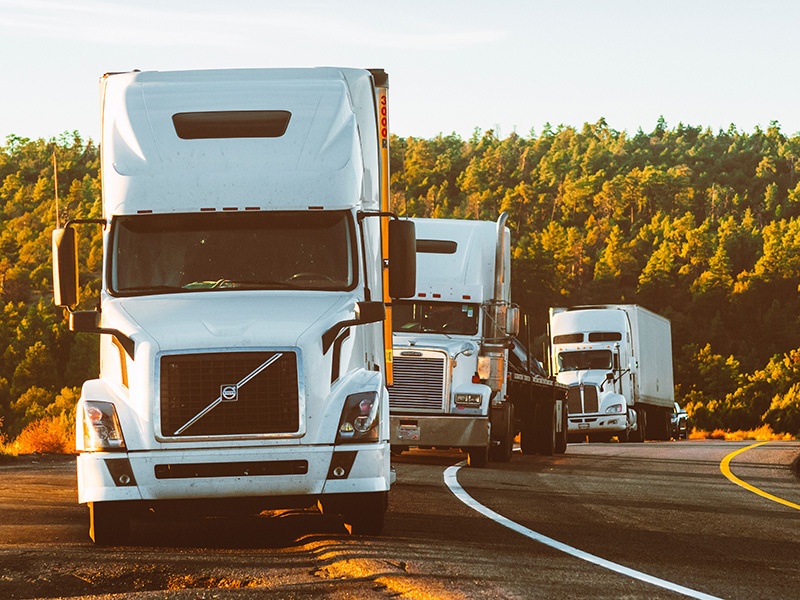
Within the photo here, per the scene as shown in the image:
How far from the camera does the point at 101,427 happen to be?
930 cm

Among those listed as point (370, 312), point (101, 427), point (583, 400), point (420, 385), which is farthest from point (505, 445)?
point (583, 400)

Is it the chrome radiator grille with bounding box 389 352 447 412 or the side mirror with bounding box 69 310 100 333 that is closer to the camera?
the side mirror with bounding box 69 310 100 333

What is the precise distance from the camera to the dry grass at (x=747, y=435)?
45584mm

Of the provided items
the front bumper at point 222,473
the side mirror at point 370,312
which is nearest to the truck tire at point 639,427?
the side mirror at point 370,312

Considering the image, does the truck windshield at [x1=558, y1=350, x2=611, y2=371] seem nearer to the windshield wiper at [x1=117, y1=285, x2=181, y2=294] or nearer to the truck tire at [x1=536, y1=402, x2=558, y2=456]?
the truck tire at [x1=536, y1=402, x2=558, y2=456]

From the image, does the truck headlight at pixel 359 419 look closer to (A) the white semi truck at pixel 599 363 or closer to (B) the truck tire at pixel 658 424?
(A) the white semi truck at pixel 599 363

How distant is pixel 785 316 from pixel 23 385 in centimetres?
8397

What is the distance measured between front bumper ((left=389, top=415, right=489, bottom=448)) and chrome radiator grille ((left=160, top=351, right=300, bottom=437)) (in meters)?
10.4

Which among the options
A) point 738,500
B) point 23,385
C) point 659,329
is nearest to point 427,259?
point 738,500

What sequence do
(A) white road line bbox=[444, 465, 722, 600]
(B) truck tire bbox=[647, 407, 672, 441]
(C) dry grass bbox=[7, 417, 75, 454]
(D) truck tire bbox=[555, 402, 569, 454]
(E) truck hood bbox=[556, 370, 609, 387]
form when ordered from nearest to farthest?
(A) white road line bbox=[444, 465, 722, 600], (C) dry grass bbox=[7, 417, 75, 454], (D) truck tire bbox=[555, 402, 569, 454], (E) truck hood bbox=[556, 370, 609, 387], (B) truck tire bbox=[647, 407, 672, 441]

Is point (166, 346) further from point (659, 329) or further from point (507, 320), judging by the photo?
point (659, 329)

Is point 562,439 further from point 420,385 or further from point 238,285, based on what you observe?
point 238,285

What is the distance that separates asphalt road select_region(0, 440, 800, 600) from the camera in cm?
755

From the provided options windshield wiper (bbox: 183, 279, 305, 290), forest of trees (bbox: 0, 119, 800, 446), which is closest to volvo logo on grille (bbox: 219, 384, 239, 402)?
windshield wiper (bbox: 183, 279, 305, 290)
